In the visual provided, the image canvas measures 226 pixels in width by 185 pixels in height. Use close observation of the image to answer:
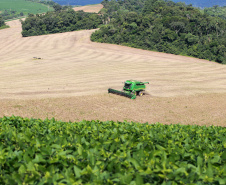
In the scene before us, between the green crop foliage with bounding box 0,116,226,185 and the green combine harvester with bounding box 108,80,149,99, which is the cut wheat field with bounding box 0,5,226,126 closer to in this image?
the green combine harvester with bounding box 108,80,149,99

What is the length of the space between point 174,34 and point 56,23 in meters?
53.8

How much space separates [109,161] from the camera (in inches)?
307

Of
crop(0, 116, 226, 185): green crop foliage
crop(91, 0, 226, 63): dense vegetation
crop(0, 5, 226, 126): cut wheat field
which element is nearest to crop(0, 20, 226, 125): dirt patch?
crop(0, 5, 226, 126): cut wheat field

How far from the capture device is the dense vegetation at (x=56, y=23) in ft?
351

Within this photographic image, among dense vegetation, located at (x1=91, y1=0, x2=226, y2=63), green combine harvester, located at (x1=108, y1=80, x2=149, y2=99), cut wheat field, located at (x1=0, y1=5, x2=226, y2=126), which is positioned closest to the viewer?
cut wheat field, located at (x1=0, y1=5, x2=226, y2=126)

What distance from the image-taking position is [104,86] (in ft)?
129

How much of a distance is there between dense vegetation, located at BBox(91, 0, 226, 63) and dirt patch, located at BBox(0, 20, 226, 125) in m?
6.34

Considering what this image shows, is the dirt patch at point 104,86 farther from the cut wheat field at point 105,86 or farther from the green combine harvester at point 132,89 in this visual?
the green combine harvester at point 132,89

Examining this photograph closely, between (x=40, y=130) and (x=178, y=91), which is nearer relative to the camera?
(x=40, y=130)

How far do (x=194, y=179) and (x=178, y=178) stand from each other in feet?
1.84

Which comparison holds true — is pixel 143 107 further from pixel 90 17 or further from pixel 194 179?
pixel 90 17

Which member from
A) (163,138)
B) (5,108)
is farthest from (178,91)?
(163,138)

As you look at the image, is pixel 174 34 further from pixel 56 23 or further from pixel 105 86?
pixel 56 23

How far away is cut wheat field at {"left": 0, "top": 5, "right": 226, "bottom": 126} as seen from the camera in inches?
1085
